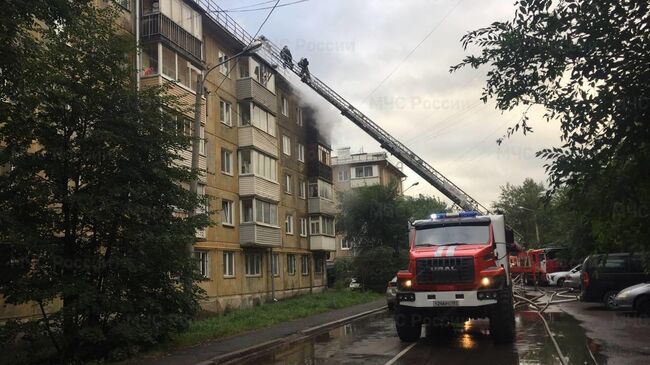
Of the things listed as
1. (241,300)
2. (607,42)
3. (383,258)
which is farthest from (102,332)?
(383,258)

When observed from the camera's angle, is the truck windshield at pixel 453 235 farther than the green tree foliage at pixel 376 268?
No

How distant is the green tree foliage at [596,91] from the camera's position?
534cm

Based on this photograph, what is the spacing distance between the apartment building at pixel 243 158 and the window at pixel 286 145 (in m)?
0.06

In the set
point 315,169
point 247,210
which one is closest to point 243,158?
point 247,210

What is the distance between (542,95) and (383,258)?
32295mm

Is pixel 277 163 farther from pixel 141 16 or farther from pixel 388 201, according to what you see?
pixel 141 16

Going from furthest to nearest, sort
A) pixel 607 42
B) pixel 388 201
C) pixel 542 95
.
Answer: pixel 388 201
pixel 542 95
pixel 607 42

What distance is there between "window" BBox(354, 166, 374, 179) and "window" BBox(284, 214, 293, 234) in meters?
39.0

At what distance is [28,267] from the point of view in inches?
421

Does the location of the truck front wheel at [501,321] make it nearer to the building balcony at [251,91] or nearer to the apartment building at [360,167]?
the building balcony at [251,91]

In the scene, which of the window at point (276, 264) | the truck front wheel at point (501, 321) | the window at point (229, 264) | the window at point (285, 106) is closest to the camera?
the truck front wheel at point (501, 321)

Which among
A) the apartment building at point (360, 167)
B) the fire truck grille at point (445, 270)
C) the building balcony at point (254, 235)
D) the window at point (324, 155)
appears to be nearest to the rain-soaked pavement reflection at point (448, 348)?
the fire truck grille at point (445, 270)

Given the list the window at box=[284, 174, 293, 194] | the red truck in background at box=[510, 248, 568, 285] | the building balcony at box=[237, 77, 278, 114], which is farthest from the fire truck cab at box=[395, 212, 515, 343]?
the red truck in background at box=[510, 248, 568, 285]

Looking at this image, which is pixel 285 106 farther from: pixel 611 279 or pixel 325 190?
pixel 611 279
